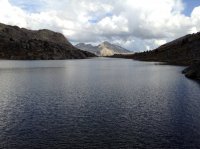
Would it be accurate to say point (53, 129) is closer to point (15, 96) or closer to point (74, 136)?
point (74, 136)

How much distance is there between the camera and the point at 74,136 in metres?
42.8

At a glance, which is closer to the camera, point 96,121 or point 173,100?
point 96,121

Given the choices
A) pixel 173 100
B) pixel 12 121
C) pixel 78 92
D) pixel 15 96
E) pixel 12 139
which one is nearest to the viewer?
pixel 12 139

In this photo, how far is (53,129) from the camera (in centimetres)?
4612

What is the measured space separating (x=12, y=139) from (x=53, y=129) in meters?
6.96

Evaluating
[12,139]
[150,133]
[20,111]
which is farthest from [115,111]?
[12,139]

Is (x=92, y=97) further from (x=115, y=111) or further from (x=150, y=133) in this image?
(x=150, y=133)

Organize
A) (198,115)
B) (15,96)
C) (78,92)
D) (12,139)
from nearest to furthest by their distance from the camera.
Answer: (12,139), (198,115), (15,96), (78,92)

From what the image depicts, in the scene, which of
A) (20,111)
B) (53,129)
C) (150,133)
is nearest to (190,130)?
(150,133)

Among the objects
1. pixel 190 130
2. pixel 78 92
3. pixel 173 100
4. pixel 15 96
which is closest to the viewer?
pixel 190 130

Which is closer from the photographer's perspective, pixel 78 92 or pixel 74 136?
pixel 74 136

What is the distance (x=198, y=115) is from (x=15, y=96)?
46286 mm

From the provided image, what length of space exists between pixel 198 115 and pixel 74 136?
25886 millimetres

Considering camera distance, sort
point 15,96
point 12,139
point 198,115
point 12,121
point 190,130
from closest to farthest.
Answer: point 12,139 < point 190,130 < point 12,121 < point 198,115 < point 15,96
